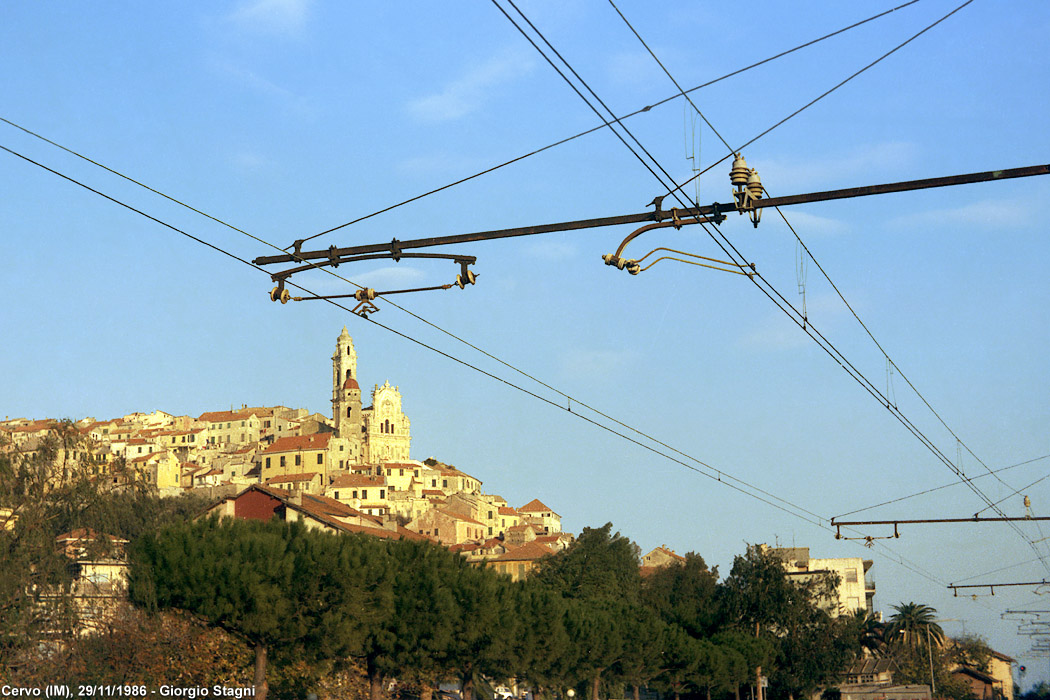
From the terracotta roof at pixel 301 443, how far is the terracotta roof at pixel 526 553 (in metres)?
68.4

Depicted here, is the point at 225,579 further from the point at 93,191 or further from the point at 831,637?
the point at 831,637

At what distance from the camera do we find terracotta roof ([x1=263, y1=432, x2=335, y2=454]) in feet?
578

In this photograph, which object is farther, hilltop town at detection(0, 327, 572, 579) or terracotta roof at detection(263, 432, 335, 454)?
terracotta roof at detection(263, 432, 335, 454)

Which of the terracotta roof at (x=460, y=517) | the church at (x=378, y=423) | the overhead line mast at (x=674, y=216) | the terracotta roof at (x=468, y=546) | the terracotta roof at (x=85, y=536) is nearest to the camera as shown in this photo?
the overhead line mast at (x=674, y=216)

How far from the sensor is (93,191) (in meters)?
14.5

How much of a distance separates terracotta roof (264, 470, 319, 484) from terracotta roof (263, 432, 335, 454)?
4.58 m

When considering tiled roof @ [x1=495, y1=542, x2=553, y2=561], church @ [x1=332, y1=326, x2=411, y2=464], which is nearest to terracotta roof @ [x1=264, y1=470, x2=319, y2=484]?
church @ [x1=332, y1=326, x2=411, y2=464]

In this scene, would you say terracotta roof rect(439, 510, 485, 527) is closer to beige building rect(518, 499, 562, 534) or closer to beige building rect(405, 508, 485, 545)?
beige building rect(405, 508, 485, 545)

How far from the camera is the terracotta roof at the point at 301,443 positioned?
176 m

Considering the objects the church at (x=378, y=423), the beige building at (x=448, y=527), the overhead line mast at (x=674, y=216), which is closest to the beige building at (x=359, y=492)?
the beige building at (x=448, y=527)

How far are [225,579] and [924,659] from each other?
6899 centimetres

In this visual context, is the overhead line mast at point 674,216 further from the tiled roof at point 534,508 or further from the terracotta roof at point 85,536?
the tiled roof at point 534,508

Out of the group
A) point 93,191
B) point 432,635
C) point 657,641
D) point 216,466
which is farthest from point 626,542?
point 216,466

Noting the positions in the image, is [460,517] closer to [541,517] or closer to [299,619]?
[541,517]
